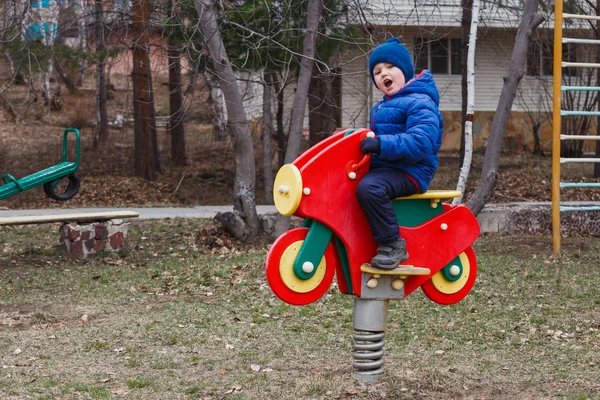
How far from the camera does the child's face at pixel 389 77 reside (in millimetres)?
4523

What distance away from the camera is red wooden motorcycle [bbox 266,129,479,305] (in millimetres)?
4301

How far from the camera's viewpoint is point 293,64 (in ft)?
44.6

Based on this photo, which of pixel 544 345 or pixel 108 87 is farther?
pixel 108 87

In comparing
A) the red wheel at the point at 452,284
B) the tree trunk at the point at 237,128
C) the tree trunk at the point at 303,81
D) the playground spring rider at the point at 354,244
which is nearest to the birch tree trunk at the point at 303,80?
the tree trunk at the point at 303,81

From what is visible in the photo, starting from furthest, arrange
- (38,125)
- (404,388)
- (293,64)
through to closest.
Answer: (38,125) < (293,64) < (404,388)

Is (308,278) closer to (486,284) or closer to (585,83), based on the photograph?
(486,284)

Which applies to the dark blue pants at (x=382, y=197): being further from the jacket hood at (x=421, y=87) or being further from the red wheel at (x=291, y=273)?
the jacket hood at (x=421, y=87)

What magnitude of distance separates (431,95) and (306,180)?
0.86 metres

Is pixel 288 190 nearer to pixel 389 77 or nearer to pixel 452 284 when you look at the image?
pixel 389 77

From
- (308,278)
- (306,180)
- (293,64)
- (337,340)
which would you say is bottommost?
(337,340)

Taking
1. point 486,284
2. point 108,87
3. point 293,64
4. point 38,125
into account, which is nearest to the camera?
point 486,284

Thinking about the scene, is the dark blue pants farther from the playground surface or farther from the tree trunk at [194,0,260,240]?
the tree trunk at [194,0,260,240]

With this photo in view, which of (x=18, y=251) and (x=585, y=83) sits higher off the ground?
(x=585, y=83)

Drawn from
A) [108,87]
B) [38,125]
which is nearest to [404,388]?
[38,125]
